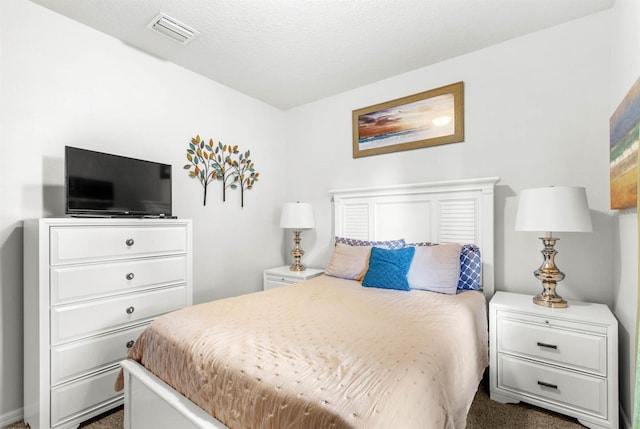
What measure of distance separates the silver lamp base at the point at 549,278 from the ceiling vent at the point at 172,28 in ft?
9.60

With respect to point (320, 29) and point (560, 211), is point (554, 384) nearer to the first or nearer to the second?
point (560, 211)

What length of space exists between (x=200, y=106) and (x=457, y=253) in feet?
8.63

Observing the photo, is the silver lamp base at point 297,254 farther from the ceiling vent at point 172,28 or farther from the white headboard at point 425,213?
the ceiling vent at point 172,28

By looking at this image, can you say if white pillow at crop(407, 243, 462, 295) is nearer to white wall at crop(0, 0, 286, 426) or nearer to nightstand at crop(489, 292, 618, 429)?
nightstand at crop(489, 292, 618, 429)

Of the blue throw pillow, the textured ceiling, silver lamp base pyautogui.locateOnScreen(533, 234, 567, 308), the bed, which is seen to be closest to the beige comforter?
the bed

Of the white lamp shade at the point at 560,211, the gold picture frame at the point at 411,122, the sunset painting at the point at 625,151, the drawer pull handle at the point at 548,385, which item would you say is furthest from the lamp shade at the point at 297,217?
the sunset painting at the point at 625,151

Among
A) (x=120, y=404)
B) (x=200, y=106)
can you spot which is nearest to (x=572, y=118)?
(x=200, y=106)

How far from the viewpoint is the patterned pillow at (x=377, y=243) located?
2778 millimetres

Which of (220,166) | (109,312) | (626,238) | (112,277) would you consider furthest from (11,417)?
(626,238)

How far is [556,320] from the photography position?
1.86 m

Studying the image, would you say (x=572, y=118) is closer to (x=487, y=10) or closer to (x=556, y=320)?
(x=487, y=10)

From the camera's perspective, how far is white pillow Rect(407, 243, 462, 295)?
2205 millimetres

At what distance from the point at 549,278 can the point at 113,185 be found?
2.99m

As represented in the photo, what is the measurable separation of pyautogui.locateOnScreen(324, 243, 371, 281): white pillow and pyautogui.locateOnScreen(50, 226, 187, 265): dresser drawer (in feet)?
4.19
